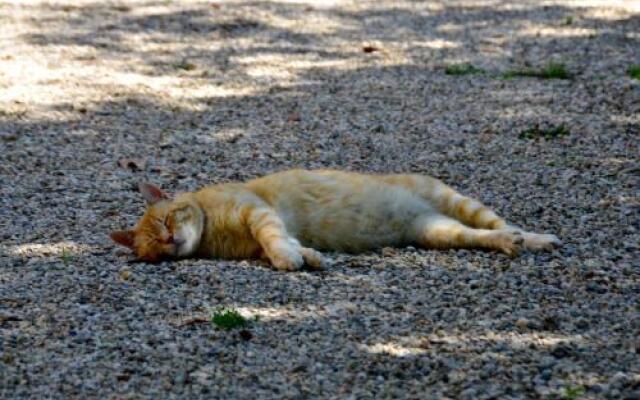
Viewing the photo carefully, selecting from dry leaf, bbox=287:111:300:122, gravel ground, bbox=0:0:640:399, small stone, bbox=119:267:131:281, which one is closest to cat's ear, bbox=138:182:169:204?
gravel ground, bbox=0:0:640:399

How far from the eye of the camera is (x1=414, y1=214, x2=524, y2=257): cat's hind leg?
19.7 ft

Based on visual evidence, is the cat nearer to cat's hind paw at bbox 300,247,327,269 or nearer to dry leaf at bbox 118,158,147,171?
cat's hind paw at bbox 300,247,327,269

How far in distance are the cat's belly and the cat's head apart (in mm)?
527

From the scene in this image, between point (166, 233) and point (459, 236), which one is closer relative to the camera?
point (166, 233)

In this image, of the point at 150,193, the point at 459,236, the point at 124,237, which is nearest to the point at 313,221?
the point at 459,236

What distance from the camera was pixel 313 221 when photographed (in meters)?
6.40

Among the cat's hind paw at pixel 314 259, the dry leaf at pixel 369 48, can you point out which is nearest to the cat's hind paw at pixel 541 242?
the cat's hind paw at pixel 314 259

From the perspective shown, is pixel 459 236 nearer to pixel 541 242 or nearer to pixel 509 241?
pixel 509 241

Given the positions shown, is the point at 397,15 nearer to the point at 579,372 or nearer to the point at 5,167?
the point at 5,167

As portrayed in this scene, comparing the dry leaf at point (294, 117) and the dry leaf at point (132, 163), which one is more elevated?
the dry leaf at point (294, 117)

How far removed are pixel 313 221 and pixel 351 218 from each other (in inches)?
8.9

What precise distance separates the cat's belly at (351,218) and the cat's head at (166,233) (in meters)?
0.53

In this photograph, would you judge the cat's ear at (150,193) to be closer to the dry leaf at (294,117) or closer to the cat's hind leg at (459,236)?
the cat's hind leg at (459,236)

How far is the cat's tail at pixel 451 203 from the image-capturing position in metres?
6.41
